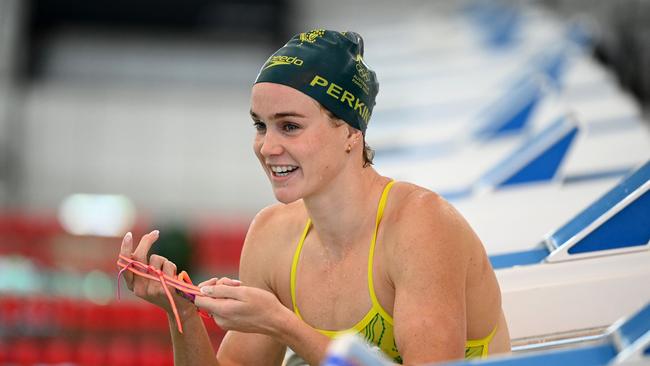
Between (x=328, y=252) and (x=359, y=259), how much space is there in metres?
0.09

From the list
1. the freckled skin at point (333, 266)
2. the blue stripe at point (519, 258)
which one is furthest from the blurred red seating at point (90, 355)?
the freckled skin at point (333, 266)

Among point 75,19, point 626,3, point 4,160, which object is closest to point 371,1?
point 75,19

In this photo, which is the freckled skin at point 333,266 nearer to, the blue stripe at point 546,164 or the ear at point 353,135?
the ear at point 353,135

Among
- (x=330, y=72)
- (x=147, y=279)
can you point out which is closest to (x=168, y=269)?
(x=147, y=279)

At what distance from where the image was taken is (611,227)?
101 inches

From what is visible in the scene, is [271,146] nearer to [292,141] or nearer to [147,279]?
[292,141]

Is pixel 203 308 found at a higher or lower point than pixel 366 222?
lower

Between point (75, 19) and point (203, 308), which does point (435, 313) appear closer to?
point (203, 308)

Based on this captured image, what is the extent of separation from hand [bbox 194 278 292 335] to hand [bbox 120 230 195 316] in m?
0.15

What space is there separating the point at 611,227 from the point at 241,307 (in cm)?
108

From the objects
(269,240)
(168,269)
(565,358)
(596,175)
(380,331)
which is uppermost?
(596,175)

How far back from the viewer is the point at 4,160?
44.0 ft

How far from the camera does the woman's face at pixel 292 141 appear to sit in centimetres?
207

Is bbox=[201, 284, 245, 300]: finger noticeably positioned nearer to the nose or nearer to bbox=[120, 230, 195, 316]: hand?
bbox=[120, 230, 195, 316]: hand
